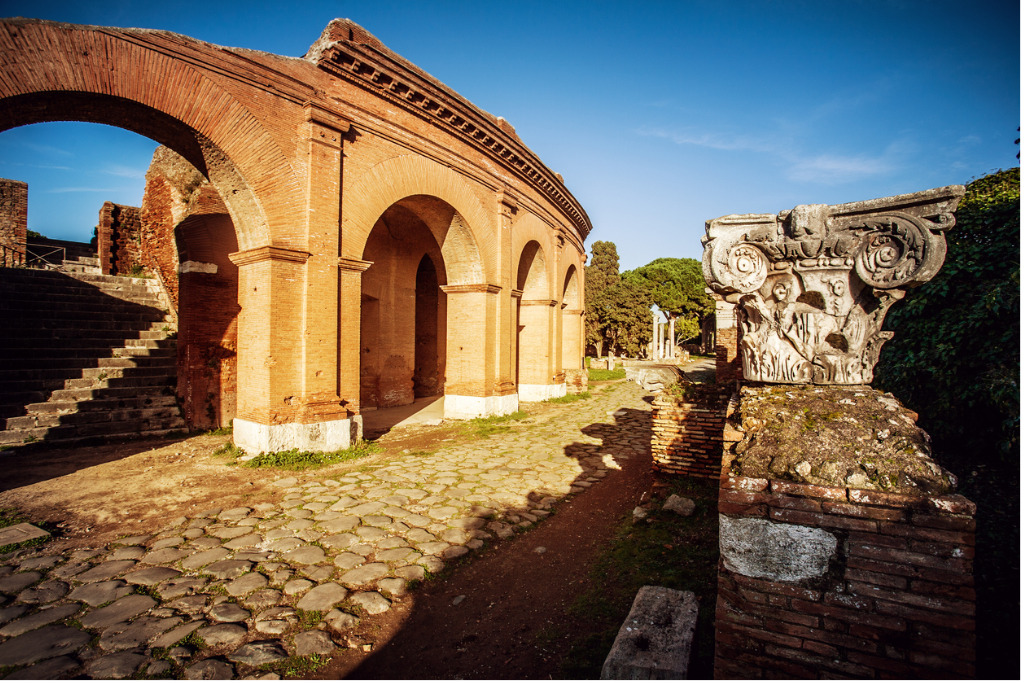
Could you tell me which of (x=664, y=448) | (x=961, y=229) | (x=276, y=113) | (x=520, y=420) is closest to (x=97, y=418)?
(x=276, y=113)

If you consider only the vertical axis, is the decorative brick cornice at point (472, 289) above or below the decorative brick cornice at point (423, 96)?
below

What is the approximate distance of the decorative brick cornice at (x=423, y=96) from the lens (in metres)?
7.50

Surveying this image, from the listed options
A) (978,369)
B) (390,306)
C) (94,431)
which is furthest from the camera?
(390,306)

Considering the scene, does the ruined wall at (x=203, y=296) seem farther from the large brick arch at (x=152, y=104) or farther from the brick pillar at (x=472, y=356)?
the brick pillar at (x=472, y=356)

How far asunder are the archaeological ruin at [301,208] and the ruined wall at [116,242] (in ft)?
2.97

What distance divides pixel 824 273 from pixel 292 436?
6.78 metres

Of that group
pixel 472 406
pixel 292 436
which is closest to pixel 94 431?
pixel 292 436

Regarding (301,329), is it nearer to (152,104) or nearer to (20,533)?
(152,104)

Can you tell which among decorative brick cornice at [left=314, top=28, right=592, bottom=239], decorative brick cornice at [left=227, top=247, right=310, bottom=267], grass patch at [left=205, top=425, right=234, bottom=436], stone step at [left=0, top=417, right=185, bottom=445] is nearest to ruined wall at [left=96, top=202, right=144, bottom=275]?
stone step at [left=0, top=417, right=185, bottom=445]

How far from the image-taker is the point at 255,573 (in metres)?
3.45

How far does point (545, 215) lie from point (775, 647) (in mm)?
12813

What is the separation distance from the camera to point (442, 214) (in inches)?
391

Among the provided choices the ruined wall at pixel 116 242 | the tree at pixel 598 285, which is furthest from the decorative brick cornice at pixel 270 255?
the tree at pixel 598 285

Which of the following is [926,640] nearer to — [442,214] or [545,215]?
[442,214]
